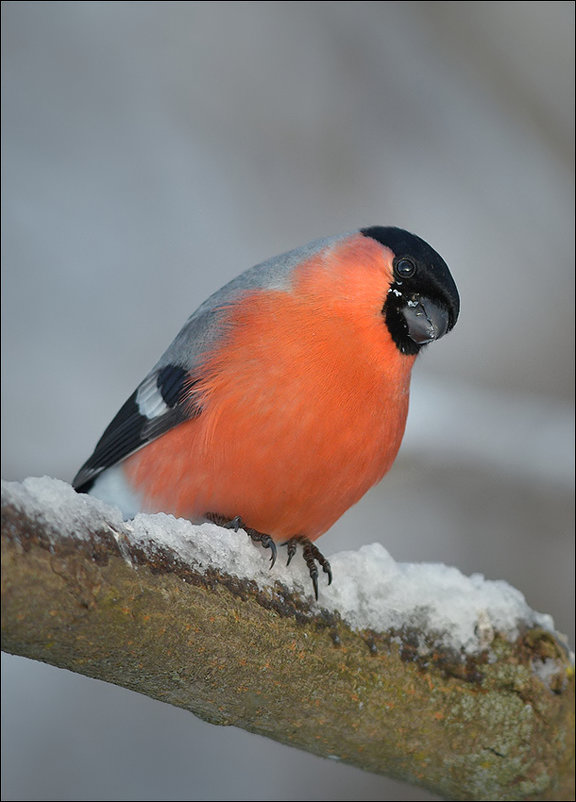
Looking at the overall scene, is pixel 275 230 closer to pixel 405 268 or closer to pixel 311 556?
pixel 405 268

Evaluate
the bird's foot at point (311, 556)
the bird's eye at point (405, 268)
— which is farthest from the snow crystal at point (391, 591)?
the bird's eye at point (405, 268)

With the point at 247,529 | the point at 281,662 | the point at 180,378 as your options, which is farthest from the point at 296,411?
the point at 281,662

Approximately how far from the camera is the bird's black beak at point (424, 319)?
2330mm

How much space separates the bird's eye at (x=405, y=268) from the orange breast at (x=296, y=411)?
0.10ft

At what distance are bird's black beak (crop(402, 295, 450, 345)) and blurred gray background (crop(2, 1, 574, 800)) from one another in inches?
56.0

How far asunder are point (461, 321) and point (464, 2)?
4.77 feet

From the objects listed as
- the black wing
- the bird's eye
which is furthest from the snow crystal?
the bird's eye

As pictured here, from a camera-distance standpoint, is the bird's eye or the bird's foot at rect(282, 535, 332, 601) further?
the bird's eye

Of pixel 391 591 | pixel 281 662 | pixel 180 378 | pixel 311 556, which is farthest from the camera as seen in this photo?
pixel 180 378

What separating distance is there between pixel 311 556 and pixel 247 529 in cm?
16

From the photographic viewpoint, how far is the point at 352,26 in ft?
14.3

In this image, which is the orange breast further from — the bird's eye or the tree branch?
the tree branch

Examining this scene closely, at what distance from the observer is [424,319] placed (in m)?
2.34

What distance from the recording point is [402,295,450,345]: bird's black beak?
2.33 metres
